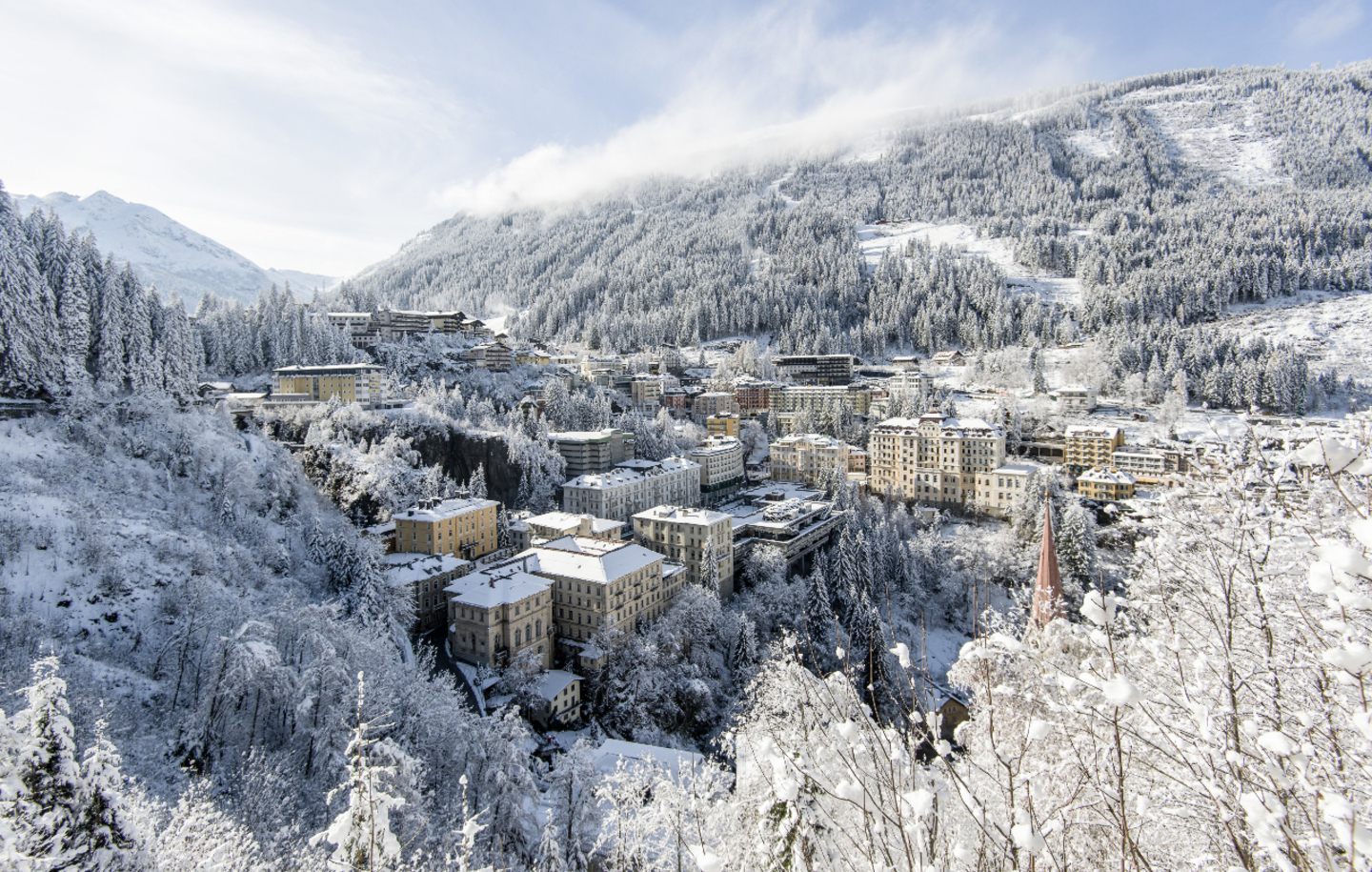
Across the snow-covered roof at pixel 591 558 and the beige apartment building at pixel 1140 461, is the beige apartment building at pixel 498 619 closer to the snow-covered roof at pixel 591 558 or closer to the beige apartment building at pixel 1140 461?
the snow-covered roof at pixel 591 558

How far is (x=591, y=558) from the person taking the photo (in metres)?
39.2

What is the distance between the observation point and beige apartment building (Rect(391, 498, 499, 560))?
4272 centimetres

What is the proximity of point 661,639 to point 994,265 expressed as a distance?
5433 inches

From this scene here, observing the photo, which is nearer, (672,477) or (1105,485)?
(1105,485)

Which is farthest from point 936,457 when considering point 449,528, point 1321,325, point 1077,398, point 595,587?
point 1321,325

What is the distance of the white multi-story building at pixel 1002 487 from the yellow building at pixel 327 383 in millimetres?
62228

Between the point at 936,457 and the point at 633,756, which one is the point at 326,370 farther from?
the point at 936,457

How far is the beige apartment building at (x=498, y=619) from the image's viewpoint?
33.9 meters

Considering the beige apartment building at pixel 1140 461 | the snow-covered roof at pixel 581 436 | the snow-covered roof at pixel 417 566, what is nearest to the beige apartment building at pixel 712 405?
the snow-covered roof at pixel 581 436

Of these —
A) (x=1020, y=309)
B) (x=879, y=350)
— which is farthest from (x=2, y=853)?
(x=1020, y=309)

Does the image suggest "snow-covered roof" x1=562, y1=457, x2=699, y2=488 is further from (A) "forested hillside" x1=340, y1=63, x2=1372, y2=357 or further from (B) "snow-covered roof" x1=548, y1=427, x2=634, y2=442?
(A) "forested hillside" x1=340, y1=63, x2=1372, y2=357

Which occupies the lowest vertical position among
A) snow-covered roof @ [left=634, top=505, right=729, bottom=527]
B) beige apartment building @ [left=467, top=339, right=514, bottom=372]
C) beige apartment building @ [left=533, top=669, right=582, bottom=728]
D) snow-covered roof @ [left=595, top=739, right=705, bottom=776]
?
beige apartment building @ [left=533, top=669, right=582, bottom=728]

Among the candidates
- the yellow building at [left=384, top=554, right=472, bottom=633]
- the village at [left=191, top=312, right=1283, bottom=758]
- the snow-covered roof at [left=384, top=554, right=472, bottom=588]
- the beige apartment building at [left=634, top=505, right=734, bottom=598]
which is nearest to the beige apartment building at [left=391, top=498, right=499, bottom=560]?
the village at [left=191, top=312, right=1283, bottom=758]

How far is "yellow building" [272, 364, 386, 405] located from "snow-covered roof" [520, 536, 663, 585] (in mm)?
32059
